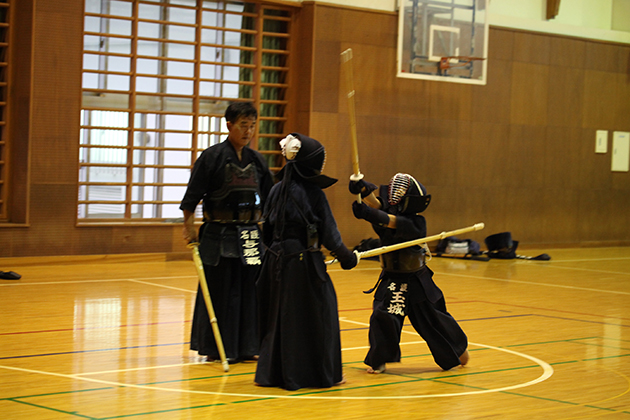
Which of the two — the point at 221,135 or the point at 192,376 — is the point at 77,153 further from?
the point at 192,376

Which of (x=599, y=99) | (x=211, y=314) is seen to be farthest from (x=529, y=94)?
(x=211, y=314)

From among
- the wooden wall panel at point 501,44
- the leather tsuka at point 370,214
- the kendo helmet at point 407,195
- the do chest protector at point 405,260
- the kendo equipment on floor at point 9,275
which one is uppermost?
the wooden wall panel at point 501,44

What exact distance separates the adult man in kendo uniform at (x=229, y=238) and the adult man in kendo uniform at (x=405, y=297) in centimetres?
84

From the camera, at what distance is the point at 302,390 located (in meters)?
4.62

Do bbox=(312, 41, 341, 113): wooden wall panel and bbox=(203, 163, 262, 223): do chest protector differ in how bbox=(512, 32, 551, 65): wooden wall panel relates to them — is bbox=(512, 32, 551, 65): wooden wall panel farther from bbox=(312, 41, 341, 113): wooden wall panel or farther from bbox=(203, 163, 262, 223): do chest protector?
bbox=(203, 163, 262, 223): do chest protector

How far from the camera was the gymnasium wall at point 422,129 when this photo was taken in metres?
10.1

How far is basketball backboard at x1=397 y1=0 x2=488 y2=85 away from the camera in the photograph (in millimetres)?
12828

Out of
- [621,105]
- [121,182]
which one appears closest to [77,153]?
[121,182]

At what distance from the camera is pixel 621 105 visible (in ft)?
51.7

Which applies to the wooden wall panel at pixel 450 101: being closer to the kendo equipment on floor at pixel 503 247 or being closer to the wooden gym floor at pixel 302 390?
the kendo equipment on floor at pixel 503 247

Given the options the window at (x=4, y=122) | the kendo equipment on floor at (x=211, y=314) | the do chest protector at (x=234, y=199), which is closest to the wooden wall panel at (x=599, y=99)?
the window at (x=4, y=122)

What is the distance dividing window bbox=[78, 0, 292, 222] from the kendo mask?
6.35 metres

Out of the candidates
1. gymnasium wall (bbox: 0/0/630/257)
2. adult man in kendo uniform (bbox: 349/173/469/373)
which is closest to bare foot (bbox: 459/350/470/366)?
adult man in kendo uniform (bbox: 349/173/469/373)

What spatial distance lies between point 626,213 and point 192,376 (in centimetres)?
1329
